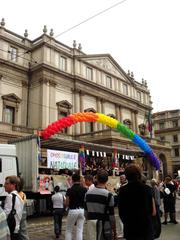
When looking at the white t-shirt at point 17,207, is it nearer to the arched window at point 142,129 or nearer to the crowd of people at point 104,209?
the crowd of people at point 104,209

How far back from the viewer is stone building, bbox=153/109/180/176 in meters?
69.2

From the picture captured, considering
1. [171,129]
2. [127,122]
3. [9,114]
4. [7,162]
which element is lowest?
[7,162]

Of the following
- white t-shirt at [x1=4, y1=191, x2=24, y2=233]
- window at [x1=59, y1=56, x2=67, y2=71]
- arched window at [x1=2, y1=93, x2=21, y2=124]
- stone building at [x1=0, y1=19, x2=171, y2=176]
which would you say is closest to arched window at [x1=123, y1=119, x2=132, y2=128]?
stone building at [x1=0, y1=19, x2=171, y2=176]

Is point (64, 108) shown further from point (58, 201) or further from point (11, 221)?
point (11, 221)

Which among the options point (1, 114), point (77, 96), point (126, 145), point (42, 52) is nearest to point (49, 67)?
point (42, 52)

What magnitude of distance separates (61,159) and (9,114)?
1565cm

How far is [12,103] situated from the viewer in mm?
31766

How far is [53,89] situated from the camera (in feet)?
111

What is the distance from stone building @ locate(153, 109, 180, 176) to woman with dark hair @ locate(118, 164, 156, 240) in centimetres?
6646

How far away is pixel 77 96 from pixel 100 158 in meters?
14.0

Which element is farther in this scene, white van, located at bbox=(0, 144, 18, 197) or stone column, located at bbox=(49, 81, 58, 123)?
stone column, located at bbox=(49, 81, 58, 123)

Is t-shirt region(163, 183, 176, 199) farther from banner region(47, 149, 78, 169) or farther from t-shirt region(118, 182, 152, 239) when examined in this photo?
t-shirt region(118, 182, 152, 239)

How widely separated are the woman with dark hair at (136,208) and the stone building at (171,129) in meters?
66.5

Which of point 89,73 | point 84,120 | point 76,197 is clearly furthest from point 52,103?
point 76,197
